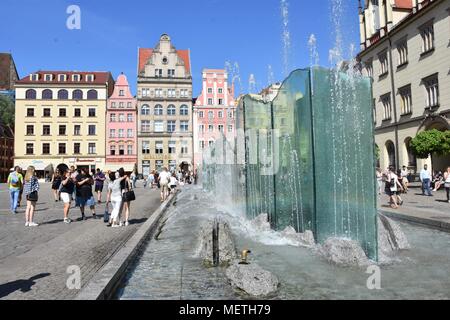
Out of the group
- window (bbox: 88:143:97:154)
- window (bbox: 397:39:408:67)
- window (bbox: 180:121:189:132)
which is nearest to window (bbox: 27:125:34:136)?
window (bbox: 88:143:97:154)

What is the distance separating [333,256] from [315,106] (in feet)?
9.36

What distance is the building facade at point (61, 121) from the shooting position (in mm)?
63594

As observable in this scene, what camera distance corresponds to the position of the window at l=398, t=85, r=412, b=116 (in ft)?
104

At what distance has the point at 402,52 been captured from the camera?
32438 millimetres

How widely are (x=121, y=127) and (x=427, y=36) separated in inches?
1888

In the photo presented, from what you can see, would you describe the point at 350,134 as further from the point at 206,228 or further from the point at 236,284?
the point at 236,284

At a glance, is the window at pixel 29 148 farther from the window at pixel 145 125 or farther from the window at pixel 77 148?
the window at pixel 145 125

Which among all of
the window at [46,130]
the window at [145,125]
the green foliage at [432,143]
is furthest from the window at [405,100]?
the window at [46,130]

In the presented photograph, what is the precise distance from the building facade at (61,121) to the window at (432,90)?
49.7 m

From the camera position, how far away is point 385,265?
6.31 metres

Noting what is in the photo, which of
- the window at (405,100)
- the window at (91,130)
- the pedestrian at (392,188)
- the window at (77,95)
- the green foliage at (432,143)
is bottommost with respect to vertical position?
the pedestrian at (392,188)

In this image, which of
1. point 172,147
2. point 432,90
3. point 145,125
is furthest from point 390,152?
point 145,125

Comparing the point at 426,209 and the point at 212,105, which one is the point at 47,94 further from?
the point at 426,209

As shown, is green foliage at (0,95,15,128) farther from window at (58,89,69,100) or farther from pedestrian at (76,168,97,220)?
pedestrian at (76,168,97,220)
